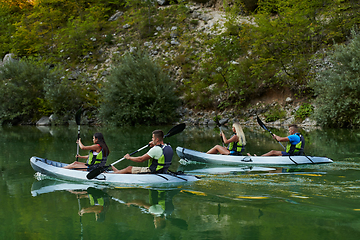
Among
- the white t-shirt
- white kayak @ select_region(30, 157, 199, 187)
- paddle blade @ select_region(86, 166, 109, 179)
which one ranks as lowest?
white kayak @ select_region(30, 157, 199, 187)

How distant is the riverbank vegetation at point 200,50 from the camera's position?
21.7 meters

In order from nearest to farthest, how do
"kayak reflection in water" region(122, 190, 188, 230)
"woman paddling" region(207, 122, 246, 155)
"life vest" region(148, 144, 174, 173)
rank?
"kayak reflection in water" region(122, 190, 188, 230) → "life vest" region(148, 144, 174, 173) → "woman paddling" region(207, 122, 246, 155)

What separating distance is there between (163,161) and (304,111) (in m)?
17.7

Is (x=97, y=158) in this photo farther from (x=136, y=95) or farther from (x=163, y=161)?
(x=136, y=95)

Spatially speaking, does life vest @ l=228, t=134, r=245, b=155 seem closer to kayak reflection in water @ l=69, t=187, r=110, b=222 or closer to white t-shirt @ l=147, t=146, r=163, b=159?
white t-shirt @ l=147, t=146, r=163, b=159

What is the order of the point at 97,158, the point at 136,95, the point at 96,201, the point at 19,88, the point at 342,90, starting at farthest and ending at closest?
1. the point at 19,88
2. the point at 136,95
3. the point at 342,90
4. the point at 97,158
5. the point at 96,201

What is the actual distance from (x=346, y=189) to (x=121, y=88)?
20320mm

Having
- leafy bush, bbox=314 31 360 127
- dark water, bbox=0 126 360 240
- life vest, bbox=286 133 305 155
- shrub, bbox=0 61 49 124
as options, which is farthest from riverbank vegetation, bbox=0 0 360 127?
dark water, bbox=0 126 360 240

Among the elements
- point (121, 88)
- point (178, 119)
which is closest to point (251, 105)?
point (178, 119)

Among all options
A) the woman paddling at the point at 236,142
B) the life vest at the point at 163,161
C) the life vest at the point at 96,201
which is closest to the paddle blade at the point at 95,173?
the life vest at the point at 96,201

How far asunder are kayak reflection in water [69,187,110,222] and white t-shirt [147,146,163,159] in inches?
41.9

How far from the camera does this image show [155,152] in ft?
19.5

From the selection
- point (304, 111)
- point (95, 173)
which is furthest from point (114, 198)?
point (304, 111)

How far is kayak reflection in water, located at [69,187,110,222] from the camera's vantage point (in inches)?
181
